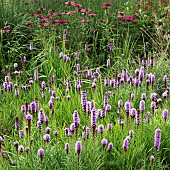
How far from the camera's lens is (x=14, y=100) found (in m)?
4.78

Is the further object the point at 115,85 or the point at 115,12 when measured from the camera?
the point at 115,12

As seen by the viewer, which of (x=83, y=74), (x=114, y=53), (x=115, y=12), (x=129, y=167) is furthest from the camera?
(x=115, y=12)

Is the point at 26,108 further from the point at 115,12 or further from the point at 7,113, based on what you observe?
the point at 115,12

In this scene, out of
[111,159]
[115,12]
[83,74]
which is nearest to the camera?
[111,159]

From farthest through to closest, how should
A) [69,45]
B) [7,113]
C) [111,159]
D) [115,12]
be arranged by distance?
[115,12] → [69,45] → [7,113] → [111,159]

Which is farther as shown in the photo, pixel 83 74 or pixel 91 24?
pixel 91 24

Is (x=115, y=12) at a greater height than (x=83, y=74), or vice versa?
(x=115, y=12)

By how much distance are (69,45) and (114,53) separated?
0.81 metres

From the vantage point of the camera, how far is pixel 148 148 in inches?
137

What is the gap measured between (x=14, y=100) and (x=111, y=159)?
1.83m

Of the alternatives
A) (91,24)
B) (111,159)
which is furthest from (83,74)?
(111,159)

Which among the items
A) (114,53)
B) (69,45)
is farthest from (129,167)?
(69,45)

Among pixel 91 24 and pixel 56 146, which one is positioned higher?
pixel 91 24

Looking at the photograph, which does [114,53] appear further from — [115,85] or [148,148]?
[148,148]
